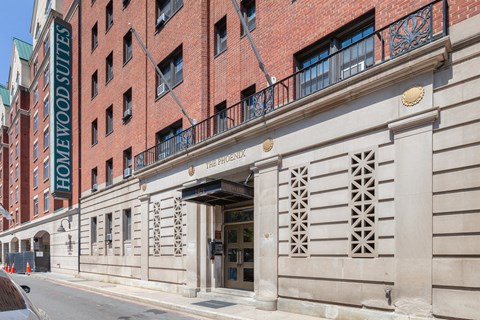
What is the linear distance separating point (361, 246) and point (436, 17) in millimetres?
5283

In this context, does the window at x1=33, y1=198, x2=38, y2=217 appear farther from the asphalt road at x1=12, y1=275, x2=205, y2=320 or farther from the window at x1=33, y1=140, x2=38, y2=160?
the asphalt road at x1=12, y1=275, x2=205, y2=320

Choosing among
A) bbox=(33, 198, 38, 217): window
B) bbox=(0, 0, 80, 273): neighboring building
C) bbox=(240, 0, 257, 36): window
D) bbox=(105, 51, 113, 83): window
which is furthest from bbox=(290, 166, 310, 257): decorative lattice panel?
bbox=(33, 198, 38, 217): window

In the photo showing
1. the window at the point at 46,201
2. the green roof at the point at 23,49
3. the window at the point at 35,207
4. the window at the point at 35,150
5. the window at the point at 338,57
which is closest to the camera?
the window at the point at 338,57

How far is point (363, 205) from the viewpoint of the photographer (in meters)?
9.17

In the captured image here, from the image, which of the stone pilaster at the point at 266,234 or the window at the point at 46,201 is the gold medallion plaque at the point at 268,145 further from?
the window at the point at 46,201

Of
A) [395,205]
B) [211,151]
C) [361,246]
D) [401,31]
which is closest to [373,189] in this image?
[395,205]

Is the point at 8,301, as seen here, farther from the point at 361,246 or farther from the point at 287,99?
the point at 287,99

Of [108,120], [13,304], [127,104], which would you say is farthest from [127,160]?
[13,304]

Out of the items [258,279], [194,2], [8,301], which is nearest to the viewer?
[8,301]

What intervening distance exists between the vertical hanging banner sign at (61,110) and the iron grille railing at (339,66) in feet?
53.3

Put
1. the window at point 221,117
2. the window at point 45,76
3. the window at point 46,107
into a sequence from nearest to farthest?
the window at point 221,117, the window at point 46,107, the window at point 45,76

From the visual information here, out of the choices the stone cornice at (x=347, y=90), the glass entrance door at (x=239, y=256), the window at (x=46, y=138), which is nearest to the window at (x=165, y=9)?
the stone cornice at (x=347, y=90)

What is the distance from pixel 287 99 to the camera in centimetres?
1207

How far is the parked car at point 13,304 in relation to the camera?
4.02 metres
